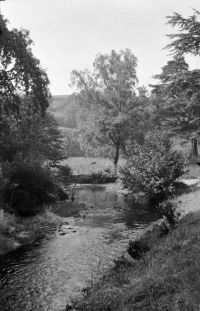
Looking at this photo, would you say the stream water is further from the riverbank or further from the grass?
the grass

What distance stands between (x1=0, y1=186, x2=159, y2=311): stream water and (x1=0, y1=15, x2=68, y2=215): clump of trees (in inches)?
148

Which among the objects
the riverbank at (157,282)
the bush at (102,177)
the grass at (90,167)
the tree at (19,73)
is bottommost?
the bush at (102,177)

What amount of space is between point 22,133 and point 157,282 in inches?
951

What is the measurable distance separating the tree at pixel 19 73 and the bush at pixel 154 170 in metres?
9.65

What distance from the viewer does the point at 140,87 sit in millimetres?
52812

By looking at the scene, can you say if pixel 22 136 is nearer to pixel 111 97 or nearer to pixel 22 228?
pixel 22 228

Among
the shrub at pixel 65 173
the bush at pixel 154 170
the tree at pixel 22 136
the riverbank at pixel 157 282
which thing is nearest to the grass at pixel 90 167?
the shrub at pixel 65 173

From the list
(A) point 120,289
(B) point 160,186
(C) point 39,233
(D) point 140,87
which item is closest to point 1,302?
(A) point 120,289

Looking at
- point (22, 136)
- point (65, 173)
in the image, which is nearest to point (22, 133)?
point (22, 136)

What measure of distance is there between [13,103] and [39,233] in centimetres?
1355

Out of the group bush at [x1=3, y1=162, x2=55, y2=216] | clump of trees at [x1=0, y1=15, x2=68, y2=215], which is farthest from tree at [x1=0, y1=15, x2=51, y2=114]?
bush at [x1=3, y1=162, x2=55, y2=216]

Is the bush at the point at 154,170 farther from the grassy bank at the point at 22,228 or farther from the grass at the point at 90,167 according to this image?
the grass at the point at 90,167

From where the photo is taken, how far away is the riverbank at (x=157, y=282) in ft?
23.8

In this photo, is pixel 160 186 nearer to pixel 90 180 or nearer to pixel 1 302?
pixel 1 302
